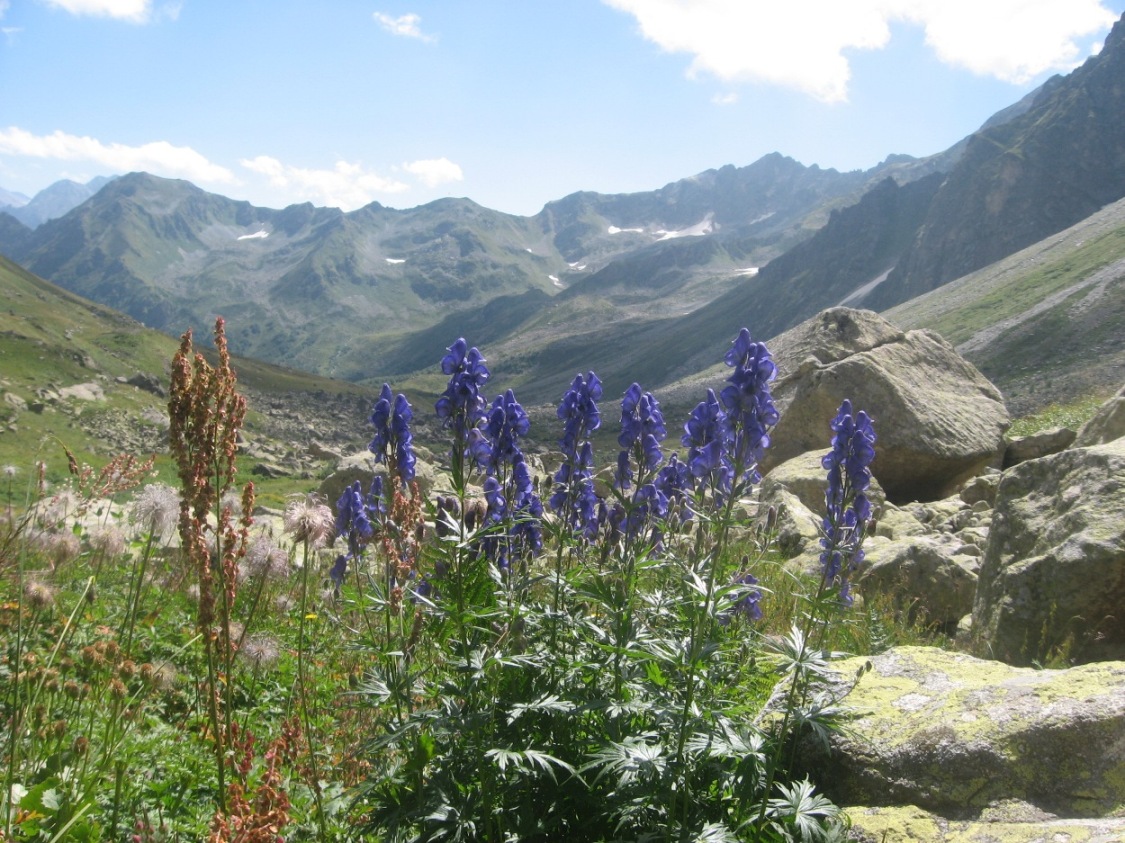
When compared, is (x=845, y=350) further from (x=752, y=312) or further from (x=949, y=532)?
(x=752, y=312)

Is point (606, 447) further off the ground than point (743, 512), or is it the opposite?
point (743, 512)

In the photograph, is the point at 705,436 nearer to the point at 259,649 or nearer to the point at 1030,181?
the point at 259,649

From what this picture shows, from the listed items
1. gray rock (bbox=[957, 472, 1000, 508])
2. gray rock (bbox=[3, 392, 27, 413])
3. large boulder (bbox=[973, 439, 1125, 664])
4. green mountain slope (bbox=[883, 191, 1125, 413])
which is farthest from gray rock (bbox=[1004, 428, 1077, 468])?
gray rock (bbox=[3, 392, 27, 413])

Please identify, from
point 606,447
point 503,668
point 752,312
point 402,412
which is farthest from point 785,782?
point 752,312

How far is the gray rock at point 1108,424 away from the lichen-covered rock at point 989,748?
9.56 meters

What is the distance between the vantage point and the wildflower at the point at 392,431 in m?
4.77

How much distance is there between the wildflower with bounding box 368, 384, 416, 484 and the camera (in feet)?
15.6

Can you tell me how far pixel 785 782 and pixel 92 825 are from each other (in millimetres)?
3709

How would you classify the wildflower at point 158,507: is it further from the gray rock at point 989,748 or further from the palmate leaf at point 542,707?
the gray rock at point 989,748

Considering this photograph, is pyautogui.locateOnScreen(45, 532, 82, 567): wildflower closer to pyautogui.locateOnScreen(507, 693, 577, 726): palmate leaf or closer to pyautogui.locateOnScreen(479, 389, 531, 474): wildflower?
pyautogui.locateOnScreen(479, 389, 531, 474): wildflower

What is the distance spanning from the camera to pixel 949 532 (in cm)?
1380

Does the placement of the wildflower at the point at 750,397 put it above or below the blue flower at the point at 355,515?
above

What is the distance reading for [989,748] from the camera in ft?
13.4

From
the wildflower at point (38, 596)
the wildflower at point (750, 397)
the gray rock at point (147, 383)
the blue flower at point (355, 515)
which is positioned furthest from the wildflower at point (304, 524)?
the gray rock at point (147, 383)
